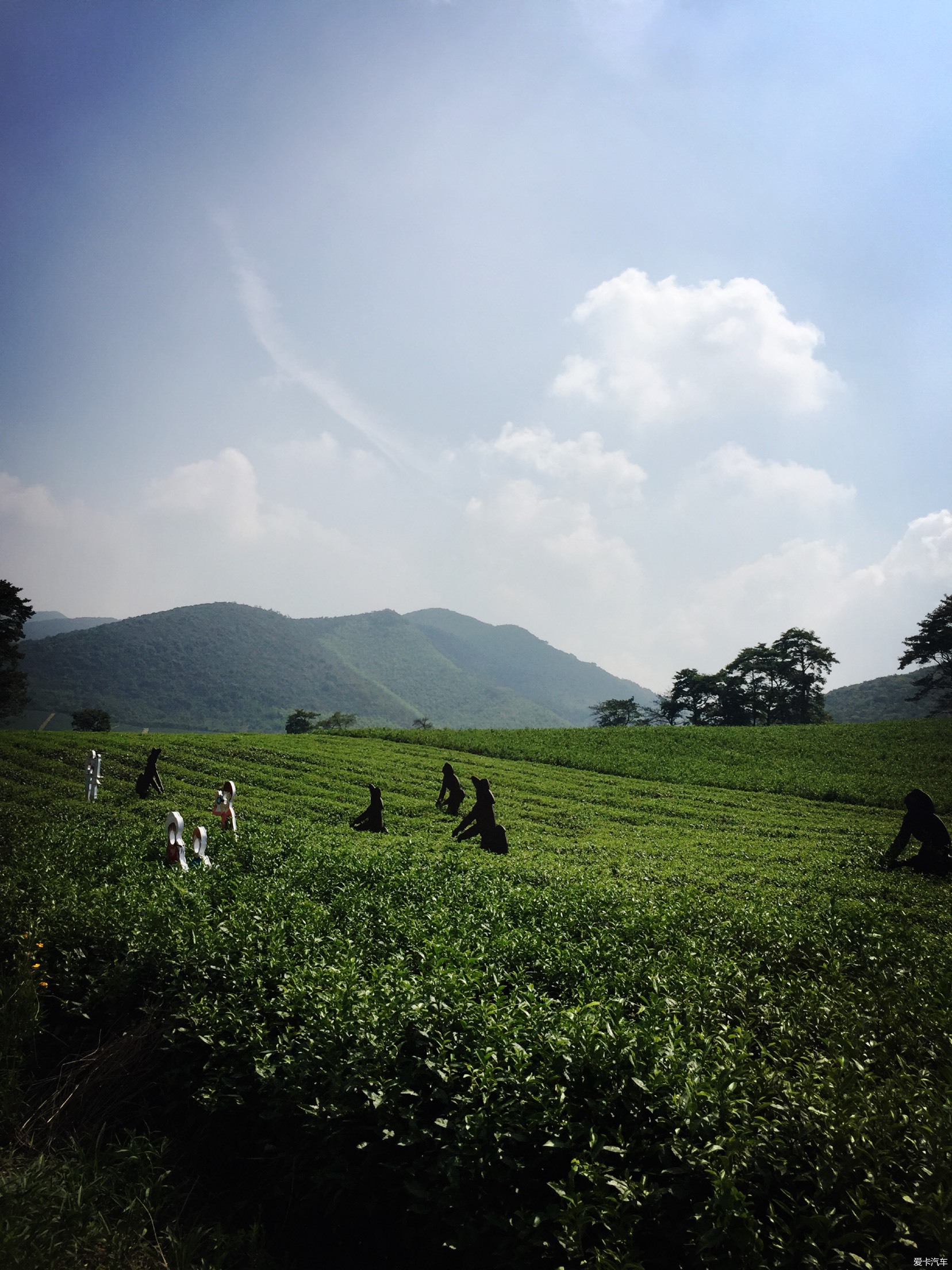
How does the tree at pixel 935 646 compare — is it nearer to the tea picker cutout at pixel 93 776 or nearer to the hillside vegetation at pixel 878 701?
the hillside vegetation at pixel 878 701

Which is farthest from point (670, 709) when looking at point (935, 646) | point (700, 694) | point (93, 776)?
point (93, 776)

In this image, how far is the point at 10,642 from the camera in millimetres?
46969

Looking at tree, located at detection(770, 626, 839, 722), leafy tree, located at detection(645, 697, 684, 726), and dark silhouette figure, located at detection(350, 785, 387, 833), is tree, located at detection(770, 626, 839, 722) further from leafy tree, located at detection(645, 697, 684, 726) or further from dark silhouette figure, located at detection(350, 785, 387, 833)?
dark silhouette figure, located at detection(350, 785, 387, 833)

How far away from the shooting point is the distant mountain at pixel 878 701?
98188 millimetres

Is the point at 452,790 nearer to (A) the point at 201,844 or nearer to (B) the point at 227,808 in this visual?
(B) the point at 227,808

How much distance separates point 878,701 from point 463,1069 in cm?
12756

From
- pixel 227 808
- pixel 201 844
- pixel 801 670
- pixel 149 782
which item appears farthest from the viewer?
pixel 801 670

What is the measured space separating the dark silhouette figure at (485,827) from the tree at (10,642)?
4150cm

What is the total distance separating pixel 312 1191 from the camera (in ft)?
14.4

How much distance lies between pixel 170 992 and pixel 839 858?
54.1 ft

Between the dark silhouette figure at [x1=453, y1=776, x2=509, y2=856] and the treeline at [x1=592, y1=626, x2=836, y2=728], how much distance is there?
219 feet

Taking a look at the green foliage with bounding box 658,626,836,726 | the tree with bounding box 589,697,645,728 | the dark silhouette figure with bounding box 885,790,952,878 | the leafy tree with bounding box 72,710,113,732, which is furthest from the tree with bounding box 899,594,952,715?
the leafy tree with bounding box 72,710,113,732

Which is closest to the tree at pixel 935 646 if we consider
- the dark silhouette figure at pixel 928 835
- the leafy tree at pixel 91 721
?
the dark silhouette figure at pixel 928 835

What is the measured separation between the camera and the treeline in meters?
78.3
